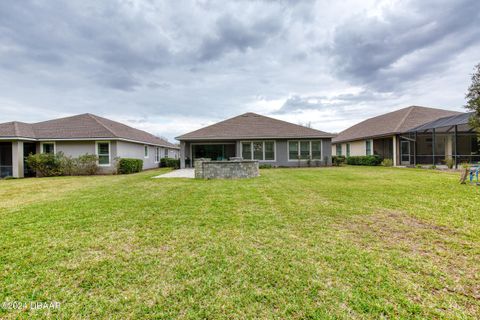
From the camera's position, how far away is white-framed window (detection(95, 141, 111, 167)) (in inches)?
640

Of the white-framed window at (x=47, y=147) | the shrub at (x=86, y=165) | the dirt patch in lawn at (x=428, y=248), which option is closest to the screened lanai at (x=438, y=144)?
the dirt patch in lawn at (x=428, y=248)

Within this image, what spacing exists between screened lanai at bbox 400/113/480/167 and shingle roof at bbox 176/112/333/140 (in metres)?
7.10

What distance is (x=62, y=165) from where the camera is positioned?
15.6m

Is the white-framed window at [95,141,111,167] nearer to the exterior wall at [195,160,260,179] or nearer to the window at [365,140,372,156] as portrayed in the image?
the exterior wall at [195,160,260,179]

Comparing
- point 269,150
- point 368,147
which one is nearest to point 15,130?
point 269,150

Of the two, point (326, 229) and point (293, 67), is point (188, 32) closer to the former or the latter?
point (293, 67)

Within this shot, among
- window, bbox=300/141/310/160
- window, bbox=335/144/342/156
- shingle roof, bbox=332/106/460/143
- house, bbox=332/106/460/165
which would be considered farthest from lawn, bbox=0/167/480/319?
window, bbox=335/144/342/156

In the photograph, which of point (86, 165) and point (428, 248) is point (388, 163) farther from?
point (86, 165)

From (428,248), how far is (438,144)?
21618 mm

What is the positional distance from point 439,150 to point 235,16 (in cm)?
2021

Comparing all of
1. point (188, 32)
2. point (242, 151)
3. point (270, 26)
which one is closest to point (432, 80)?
point (270, 26)

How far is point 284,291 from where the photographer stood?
2.37 metres

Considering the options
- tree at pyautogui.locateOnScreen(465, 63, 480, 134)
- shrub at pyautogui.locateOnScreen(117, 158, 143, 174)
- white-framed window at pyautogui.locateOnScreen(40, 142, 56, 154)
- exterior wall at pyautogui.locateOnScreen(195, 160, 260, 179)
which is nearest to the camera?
exterior wall at pyautogui.locateOnScreen(195, 160, 260, 179)

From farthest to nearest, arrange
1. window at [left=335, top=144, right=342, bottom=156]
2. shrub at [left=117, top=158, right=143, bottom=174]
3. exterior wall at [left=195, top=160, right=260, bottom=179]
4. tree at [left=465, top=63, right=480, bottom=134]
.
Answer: window at [left=335, top=144, right=342, bottom=156] → shrub at [left=117, top=158, right=143, bottom=174] → tree at [left=465, top=63, right=480, bottom=134] → exterior wall at [left=195, top=160, right=260, bottom=179]
